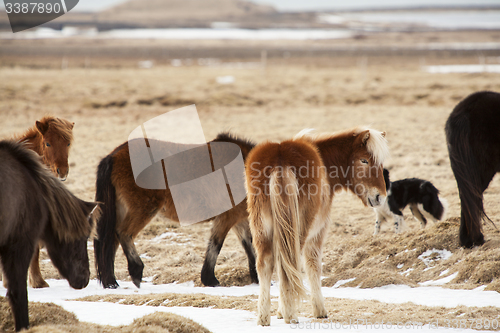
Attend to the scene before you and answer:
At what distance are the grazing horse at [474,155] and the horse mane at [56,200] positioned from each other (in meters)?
4.21

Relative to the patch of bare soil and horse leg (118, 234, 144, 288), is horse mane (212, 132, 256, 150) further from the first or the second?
the patch of bare soil

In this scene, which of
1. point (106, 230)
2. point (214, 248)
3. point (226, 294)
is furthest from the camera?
point (214, 248)

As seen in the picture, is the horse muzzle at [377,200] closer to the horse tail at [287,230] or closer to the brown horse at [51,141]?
the horse tail at [287,230]

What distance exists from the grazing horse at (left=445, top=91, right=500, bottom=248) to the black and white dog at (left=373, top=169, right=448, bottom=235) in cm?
161

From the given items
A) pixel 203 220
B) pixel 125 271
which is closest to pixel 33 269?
pixel 125 271

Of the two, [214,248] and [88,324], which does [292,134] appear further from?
[88,324]

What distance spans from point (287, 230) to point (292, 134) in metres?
9.28

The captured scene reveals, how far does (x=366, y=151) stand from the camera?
4.42 metres

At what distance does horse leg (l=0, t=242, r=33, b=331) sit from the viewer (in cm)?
308

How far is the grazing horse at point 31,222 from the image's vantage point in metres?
3.09

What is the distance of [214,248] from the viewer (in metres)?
5.44

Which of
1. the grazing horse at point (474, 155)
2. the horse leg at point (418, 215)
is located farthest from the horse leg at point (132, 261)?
the horse leg at point (418, 215)

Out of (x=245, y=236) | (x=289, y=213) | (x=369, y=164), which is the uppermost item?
(x=369, y=164)

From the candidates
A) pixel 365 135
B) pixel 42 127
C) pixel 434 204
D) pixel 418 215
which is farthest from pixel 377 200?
pixel 42 127
